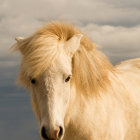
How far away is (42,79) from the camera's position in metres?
5.46

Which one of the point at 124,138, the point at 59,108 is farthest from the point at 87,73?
the point at 124,138

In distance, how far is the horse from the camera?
543cm

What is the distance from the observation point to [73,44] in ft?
19.7

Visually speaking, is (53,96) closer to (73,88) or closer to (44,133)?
(44,133)

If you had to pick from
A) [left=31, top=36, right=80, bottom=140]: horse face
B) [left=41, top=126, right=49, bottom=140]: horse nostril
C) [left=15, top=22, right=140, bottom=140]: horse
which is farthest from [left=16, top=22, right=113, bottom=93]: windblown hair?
[left=41, top=126, right=49, bottom=140]: horse nostril

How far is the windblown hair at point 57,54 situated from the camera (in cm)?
567

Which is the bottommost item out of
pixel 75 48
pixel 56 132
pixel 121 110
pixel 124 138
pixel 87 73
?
pixel 124 138

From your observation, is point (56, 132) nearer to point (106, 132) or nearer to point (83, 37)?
point (106, 132)

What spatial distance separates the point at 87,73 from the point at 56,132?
1.23 meters

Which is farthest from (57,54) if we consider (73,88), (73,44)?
A: (73,88)

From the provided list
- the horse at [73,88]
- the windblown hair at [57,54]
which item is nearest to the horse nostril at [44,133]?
the horse at [73,88]

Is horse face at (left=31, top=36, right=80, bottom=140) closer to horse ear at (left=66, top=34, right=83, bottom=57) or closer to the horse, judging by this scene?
the horse

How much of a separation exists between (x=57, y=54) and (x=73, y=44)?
41 centimetres

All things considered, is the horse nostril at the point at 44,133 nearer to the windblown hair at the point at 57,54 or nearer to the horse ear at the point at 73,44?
the windblown hair at the point at 57,54
